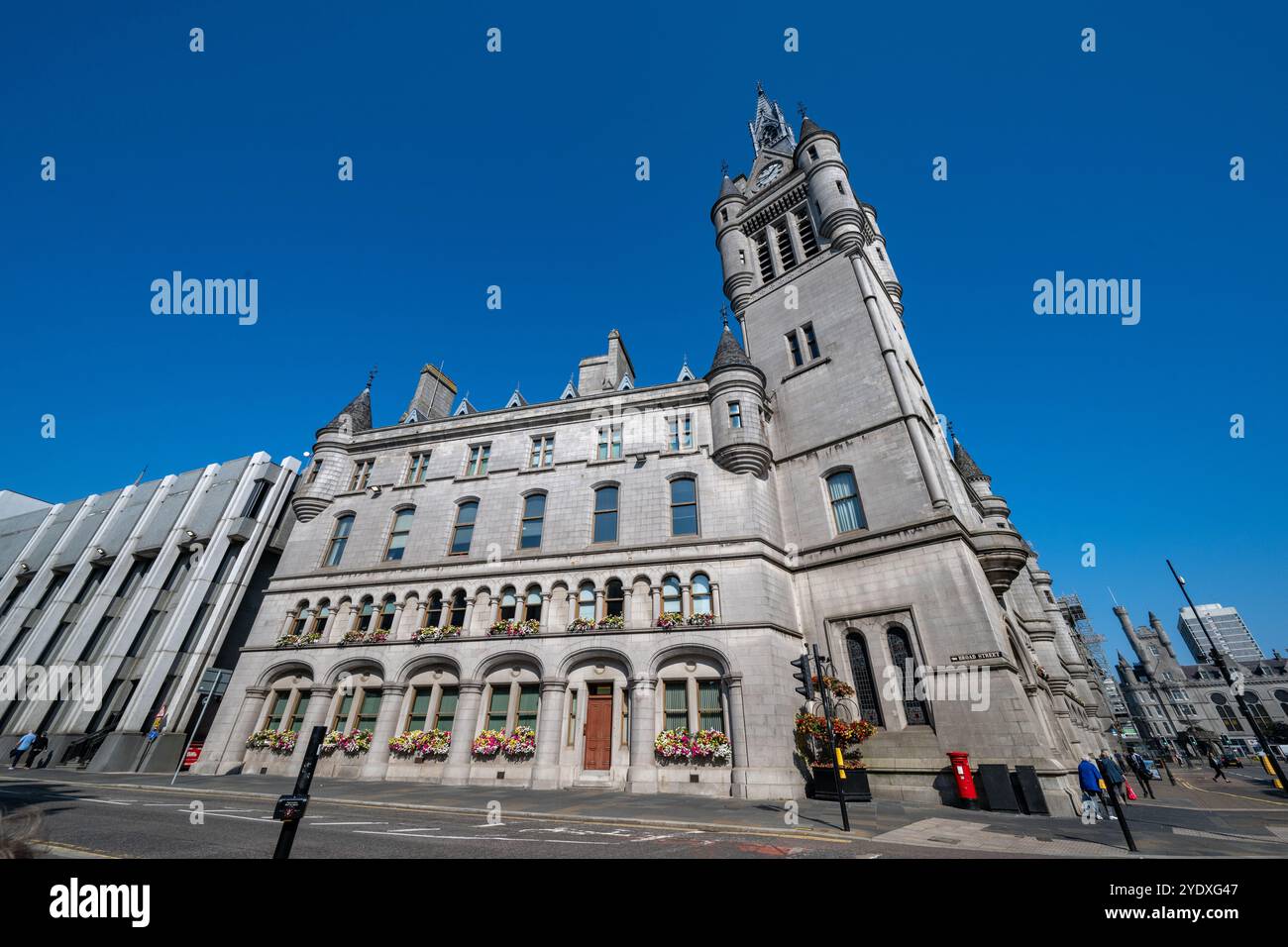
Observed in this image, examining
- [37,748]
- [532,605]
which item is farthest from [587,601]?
[37,748]

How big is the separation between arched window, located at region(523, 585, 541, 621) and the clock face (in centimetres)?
3080

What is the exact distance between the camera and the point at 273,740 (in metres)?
20.9

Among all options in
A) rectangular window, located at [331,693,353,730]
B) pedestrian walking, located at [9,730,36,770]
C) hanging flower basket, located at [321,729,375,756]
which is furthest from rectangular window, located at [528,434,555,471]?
pedestrian walking, located at [9,730,36,770]

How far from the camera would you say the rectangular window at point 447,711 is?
65.3ft

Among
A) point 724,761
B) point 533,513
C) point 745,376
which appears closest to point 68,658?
point 533,513

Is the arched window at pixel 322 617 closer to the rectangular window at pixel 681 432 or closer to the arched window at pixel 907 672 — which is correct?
the rectangular window at pixel 681 432

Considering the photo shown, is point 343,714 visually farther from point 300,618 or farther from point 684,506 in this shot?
point 684,506

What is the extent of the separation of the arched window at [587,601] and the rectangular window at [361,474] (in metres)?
14.4

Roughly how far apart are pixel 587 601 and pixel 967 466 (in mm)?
29455
